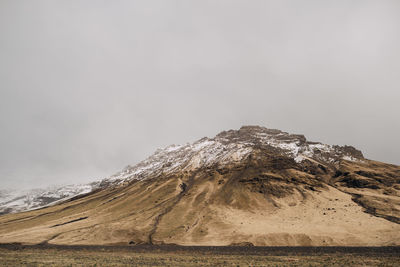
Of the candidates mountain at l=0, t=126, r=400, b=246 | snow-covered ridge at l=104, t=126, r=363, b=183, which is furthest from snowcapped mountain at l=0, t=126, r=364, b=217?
mountain at l=0, t=126, r=400, b=246

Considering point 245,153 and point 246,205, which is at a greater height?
point 245,153

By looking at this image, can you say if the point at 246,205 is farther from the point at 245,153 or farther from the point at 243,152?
the point at 243,152

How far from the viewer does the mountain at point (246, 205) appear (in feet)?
251

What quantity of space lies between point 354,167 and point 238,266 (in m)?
120

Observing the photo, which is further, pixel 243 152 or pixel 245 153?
pixel 243 152

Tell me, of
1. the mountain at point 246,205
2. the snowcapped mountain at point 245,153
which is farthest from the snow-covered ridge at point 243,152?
the mountain at point 246,205

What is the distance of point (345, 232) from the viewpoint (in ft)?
236

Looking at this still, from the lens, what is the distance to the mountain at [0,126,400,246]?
76438 millimetres

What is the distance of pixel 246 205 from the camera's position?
103 meters

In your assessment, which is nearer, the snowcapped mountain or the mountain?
the mountain

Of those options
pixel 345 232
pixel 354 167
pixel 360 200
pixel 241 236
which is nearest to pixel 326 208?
pixel 360 200

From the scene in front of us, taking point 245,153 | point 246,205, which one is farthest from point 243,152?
point 246,205

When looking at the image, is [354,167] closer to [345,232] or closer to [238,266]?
[345,232]

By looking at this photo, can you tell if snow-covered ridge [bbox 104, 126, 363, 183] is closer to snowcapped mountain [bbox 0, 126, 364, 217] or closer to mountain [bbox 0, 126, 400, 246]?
snowcapped mountain [bbox 0, 126, 364, 217]
